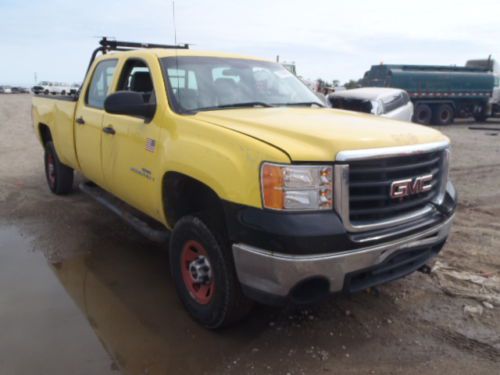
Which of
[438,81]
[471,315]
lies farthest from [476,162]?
[438,81]

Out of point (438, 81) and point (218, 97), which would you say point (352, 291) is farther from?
point (438, 81)

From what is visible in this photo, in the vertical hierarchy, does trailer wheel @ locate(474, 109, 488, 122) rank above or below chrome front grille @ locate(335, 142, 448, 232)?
below

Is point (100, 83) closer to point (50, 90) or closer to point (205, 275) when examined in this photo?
point (205, 275)

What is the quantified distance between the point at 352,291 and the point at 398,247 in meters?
0.40

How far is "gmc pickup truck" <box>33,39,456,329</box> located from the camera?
254 centimetres

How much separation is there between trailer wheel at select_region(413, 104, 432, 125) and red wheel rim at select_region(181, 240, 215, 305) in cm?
1836

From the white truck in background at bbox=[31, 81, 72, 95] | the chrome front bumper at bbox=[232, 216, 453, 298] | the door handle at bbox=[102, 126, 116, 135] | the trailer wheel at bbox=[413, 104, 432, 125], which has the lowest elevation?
the trailer wheel at bbox=[413, 104, 432, 125]

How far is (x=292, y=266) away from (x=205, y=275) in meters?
0.83

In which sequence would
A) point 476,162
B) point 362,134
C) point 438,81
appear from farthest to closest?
point 438,81
point 476,162
point 362,134

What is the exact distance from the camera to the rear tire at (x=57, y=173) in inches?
256

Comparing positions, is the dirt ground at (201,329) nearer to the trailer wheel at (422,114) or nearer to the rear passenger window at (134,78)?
the rear passenger window at (134,78)

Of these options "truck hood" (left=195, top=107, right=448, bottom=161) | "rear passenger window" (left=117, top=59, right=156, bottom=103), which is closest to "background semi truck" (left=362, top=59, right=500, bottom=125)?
"rear passenger window" (left=117, top=59, right=156, bottom=103)

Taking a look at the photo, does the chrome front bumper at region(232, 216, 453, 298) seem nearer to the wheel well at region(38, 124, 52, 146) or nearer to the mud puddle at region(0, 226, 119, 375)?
the mud puddle at region(0, 226, 119, 375)

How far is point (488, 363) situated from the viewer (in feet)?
9.27
